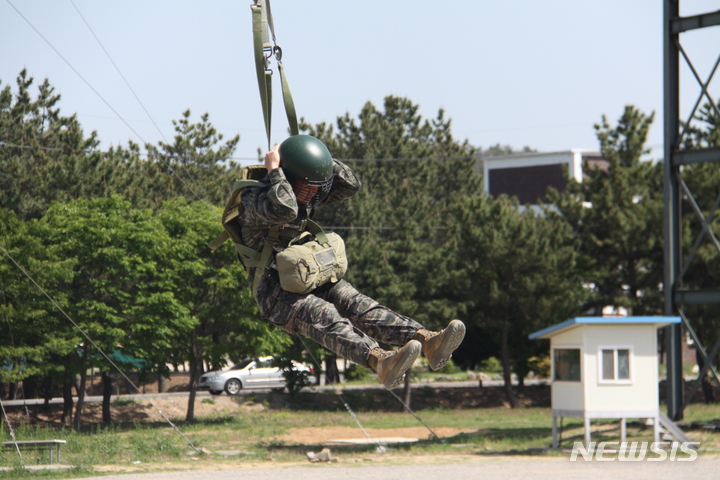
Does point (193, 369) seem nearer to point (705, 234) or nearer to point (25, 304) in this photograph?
point (25, 304)

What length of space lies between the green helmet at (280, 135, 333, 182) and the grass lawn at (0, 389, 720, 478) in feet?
45.7

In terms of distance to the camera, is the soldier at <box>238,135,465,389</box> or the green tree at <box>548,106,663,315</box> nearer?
the soldier at <box>238,135,465,389</box>

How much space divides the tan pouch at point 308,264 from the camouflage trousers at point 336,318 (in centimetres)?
15

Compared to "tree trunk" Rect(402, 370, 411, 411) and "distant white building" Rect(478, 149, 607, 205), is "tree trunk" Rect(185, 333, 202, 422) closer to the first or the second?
"tree trunk" Rect(402, 370, 411, 411)

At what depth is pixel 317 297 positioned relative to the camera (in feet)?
21.3

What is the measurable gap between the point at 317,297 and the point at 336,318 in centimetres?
37

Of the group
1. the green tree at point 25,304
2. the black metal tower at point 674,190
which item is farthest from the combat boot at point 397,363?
the green tree at point 25,304

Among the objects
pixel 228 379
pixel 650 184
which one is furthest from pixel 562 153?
pixel 228 379

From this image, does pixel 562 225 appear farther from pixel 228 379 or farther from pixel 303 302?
pixel 303 302

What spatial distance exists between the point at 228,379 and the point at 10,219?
1623 cm

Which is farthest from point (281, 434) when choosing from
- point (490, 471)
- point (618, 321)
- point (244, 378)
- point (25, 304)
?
point (244, 378)

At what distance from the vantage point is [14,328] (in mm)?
26531

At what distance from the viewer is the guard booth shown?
66.0ft

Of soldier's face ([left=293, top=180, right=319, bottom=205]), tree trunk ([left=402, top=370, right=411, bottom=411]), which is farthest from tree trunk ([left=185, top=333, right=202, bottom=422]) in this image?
soldier's face ([left=293, top=180, right=319, bottom=205])
